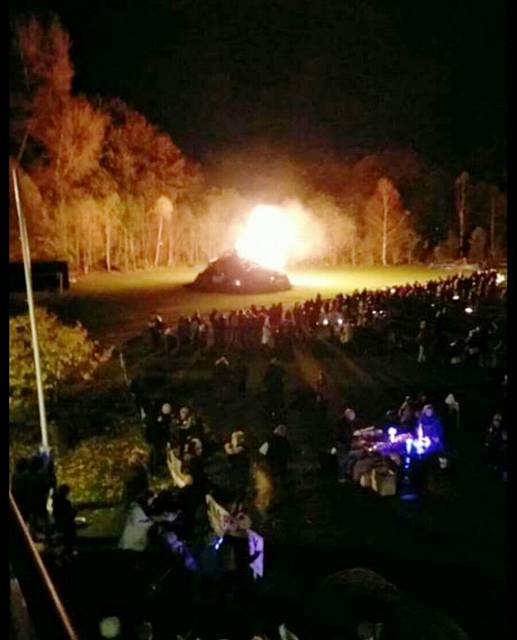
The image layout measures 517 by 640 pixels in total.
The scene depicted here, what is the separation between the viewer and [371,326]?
3.41 metres

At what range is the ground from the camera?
2975 mm

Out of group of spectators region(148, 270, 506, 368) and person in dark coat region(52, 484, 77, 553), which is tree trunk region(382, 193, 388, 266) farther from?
person in dark coat region(52, 484, 77, 553)

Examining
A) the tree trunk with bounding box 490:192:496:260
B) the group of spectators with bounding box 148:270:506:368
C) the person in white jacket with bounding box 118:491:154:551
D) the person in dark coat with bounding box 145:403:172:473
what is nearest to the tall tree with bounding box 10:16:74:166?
the group of spectators with bounding box 148:270:506:368

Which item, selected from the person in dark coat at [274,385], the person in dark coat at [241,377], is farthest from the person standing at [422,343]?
the person in dark coat at [241,377]

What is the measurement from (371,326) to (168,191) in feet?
3.10

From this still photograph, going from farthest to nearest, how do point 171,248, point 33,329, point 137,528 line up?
point 171,248 < point 33,329 < point 137,528

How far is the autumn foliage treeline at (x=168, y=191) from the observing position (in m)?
3.32

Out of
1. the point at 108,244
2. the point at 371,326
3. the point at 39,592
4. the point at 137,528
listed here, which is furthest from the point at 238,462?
the point at 39,592

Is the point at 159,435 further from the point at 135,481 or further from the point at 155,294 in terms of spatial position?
the point at 155,294

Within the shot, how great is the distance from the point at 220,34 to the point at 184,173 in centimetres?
54

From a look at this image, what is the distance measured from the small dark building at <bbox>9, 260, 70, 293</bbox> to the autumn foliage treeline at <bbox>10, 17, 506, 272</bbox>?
0.12 feet

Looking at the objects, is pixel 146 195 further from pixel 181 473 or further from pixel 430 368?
pixel 430 368

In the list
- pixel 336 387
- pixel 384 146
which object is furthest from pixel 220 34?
pixel 336 387

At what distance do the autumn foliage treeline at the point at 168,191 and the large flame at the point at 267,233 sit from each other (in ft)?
0.15
